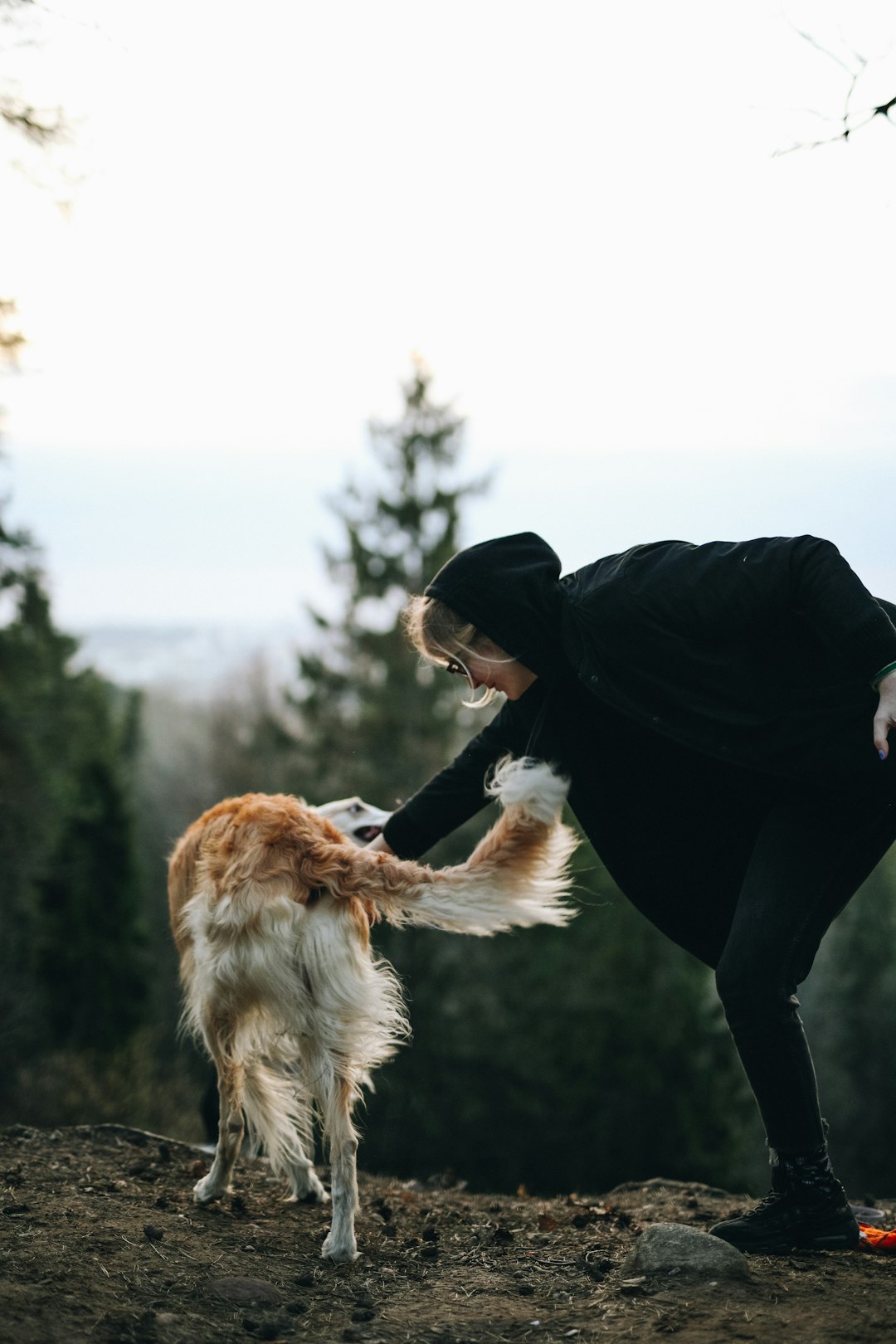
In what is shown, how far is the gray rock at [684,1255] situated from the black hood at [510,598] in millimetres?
1592

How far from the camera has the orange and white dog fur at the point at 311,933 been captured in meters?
3.55

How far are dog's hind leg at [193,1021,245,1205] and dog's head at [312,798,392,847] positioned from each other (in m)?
0.88

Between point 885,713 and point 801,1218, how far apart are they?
4.82 ft

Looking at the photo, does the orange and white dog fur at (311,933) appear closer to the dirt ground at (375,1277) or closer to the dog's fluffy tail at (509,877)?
the dog's fluffy tail at (509,877)

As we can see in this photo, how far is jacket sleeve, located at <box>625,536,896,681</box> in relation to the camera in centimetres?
289

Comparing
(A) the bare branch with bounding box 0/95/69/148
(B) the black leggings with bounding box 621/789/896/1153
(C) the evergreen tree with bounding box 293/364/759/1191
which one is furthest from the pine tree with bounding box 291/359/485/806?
(B) the black leggings with bounding box 621/789/896/1153

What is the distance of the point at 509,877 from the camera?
3.54 meters

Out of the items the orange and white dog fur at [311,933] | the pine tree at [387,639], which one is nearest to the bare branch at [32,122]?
the orange and white dog fur at [311,933]

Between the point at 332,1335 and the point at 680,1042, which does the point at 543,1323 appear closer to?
the point at 332,1335

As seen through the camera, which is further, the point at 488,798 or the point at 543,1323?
the point at 488,798

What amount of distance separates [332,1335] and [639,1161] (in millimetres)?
20641

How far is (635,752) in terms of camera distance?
3439 millimetres

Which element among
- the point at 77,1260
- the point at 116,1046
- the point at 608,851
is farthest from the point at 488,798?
the point at 116,1046

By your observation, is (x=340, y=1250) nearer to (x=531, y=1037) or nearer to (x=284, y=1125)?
(x=284, y=1125)
